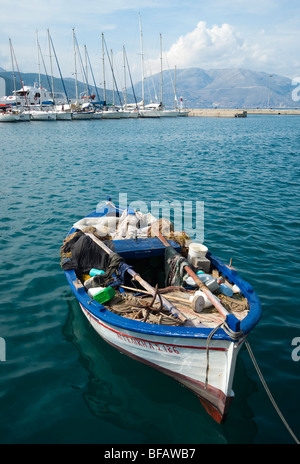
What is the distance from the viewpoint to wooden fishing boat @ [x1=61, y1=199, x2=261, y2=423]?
5.99 meters

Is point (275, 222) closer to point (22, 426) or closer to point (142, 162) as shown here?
point (22, 426)

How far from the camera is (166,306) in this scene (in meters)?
7.15

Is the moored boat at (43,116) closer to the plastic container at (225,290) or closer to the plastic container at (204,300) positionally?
the plastic container at (225,290)

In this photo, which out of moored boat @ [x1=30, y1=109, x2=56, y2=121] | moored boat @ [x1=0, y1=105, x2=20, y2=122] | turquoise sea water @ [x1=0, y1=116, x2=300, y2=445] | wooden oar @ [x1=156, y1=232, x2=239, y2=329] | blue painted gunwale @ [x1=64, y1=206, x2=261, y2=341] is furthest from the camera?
moored boat @ [x1=30, y1=109, x2=56, y2=121]

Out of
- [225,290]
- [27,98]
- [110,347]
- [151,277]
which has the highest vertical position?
[27,98]

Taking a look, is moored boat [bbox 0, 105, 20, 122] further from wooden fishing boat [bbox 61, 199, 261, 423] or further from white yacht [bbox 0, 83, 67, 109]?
wooden fishing boat [bbox 61, 199, 261, 423]

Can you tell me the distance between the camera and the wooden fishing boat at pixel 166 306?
599cm

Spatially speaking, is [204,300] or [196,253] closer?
[204,300]

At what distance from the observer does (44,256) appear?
12.3m

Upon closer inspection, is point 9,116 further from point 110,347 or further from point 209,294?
point 209,294

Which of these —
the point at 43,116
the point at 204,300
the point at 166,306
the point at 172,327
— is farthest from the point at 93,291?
the point at 43,116

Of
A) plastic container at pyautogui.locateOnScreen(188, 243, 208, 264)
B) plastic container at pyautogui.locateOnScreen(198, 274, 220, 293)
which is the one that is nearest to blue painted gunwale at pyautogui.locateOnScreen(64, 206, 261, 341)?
plastic container at pyautogui.locateOnScreen(198, 274, 220, 293)
